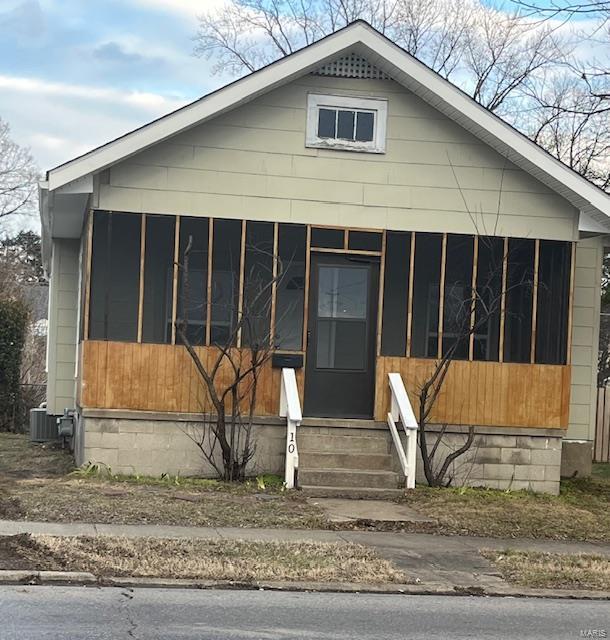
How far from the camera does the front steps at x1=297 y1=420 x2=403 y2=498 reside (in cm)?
1238

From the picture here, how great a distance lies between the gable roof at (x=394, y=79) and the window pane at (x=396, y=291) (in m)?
1.90

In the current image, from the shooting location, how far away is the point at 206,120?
43.2 feet

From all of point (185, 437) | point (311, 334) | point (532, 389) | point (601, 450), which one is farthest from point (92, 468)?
point (601, 450)

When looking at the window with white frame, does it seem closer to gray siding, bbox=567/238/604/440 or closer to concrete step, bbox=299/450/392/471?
gray siding, bbox=567/238/604/440

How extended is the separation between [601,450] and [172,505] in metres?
12.7

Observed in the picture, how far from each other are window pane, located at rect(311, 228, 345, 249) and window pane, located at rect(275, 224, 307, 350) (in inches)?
5.8

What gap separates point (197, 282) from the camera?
44.4 feet

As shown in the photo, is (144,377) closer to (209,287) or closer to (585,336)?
(209,287)

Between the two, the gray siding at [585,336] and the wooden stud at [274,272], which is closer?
the wooden stud at [274,272]

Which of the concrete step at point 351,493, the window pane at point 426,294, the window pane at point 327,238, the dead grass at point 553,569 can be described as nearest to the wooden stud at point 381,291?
the window pane at point 426,294

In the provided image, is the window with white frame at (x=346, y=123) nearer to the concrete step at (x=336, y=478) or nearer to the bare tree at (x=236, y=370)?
the bare tree at (x=236, y=370)

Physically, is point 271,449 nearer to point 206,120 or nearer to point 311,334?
point 311,334

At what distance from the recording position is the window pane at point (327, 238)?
1357cm

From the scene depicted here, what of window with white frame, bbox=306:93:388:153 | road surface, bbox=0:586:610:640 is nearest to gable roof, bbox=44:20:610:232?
window with white frame, bbox=306:93:388:153
